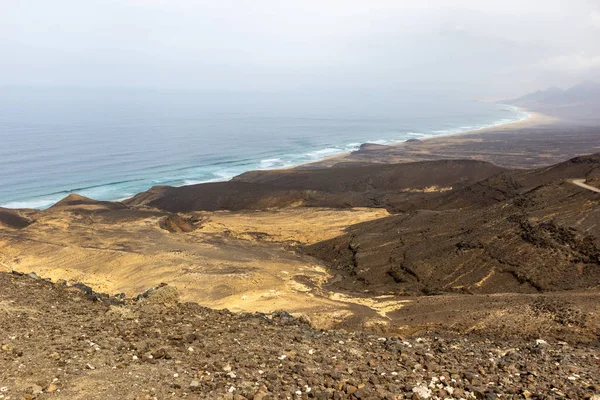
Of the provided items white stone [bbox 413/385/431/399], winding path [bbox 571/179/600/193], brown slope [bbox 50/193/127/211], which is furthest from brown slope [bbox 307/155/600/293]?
brown slope [bbox 50/193/127/211]

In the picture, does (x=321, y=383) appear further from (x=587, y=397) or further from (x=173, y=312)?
(x=173, y=312)

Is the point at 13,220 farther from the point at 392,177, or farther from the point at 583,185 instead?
the point at 583,185

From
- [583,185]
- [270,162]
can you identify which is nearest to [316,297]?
[583,185]

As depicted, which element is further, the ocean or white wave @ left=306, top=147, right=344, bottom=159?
white wave @ left=306, top=147, right=344, bottom=159

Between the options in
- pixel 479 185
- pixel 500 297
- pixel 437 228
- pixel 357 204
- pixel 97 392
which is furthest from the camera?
pixel 357 204

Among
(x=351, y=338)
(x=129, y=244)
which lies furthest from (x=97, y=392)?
(x=129, y=244)

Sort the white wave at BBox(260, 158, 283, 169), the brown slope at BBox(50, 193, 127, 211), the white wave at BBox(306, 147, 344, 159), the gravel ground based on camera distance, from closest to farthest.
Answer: the gravel ground, the brown slope at BBox(50, 193, 127, 211), the white wave at BBox(260, 158, 283, 169), the white wave at BBox(306, 147, 344, 159)

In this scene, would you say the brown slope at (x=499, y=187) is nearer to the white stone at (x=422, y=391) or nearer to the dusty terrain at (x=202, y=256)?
the dusty terrain at (x=202, y=256)

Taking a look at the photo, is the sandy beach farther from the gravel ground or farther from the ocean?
the gravel ground
